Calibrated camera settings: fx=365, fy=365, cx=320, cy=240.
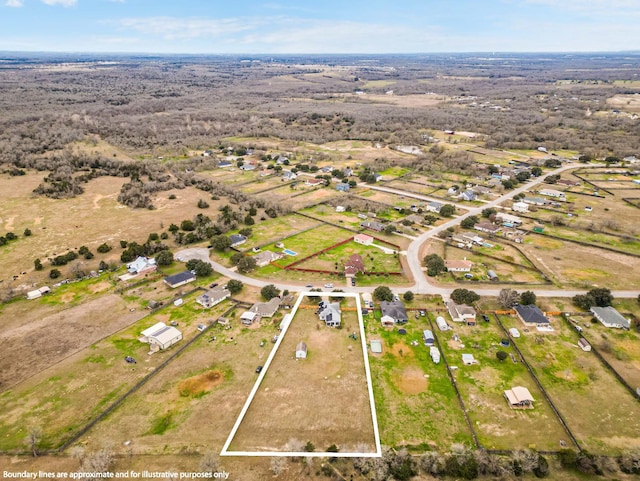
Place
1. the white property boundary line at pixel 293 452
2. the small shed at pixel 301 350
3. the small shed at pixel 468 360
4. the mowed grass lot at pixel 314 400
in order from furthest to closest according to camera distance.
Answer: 1. the small shed at pixel 301 350
2. the small shed at pixel 468 360
3. the mowed grass lot at pixel 314 400
4. the white property boundary line at pixel 293 452

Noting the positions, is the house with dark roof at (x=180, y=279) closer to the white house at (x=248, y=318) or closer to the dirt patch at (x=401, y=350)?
the white house at (x=248, y=318)

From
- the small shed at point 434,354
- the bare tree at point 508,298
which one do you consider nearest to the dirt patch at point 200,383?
the small shed at point 434,354

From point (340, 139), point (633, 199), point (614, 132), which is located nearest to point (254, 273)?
point (633, 199)

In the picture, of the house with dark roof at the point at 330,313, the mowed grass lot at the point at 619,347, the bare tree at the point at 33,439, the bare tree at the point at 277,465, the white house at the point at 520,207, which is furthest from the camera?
the white house at the point at 520,207

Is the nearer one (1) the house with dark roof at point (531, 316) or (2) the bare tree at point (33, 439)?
(2) the bare tree at point (33, 439)

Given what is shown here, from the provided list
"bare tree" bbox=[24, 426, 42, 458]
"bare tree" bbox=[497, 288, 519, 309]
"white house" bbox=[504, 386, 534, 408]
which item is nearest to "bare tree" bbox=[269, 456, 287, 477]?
"bare tree" bbox=[24, 426, 42, 458]

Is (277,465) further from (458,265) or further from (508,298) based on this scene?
(458,265)

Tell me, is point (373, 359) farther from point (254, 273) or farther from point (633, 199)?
point (633, 199)
